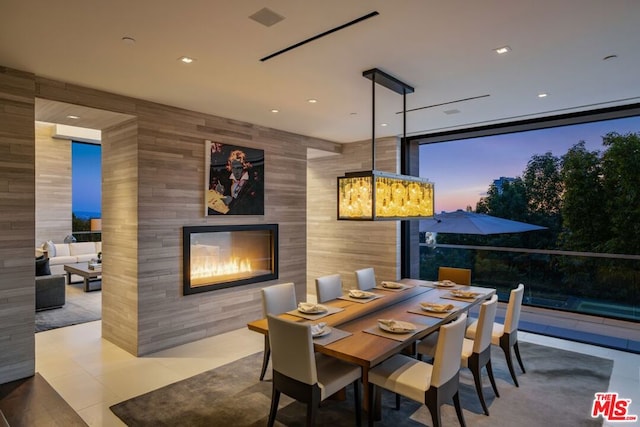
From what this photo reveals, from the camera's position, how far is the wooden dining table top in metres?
2.33

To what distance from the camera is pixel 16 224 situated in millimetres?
3207

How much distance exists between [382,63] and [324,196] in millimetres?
3996

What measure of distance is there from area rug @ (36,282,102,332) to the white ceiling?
9.15 feet

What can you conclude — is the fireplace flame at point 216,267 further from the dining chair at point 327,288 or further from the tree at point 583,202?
the tree at point 583,202

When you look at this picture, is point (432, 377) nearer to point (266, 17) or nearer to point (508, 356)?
point (508, 356)

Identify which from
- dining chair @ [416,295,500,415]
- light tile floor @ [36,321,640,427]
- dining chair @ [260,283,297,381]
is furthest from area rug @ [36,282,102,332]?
dining chair @ [416,295,500,415]

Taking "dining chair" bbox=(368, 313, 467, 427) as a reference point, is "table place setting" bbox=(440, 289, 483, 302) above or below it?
above

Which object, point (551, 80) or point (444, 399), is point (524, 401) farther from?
point (551, 80)

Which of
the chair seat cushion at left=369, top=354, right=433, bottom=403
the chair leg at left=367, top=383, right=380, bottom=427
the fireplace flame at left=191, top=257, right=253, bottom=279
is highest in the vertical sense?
the fireplace flame at left=191, top=257, right=253, bottom=279

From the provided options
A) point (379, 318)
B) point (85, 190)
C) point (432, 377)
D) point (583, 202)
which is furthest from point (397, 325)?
point (85, 190)

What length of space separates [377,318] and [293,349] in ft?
3.13

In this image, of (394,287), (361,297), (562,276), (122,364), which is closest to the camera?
(361,297)

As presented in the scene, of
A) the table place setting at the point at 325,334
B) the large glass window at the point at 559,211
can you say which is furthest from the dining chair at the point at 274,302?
the large glass window at the point at 559,211

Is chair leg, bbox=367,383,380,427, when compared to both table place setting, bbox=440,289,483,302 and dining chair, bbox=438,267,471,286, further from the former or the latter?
dining chair, bbox=438,267,471,286
